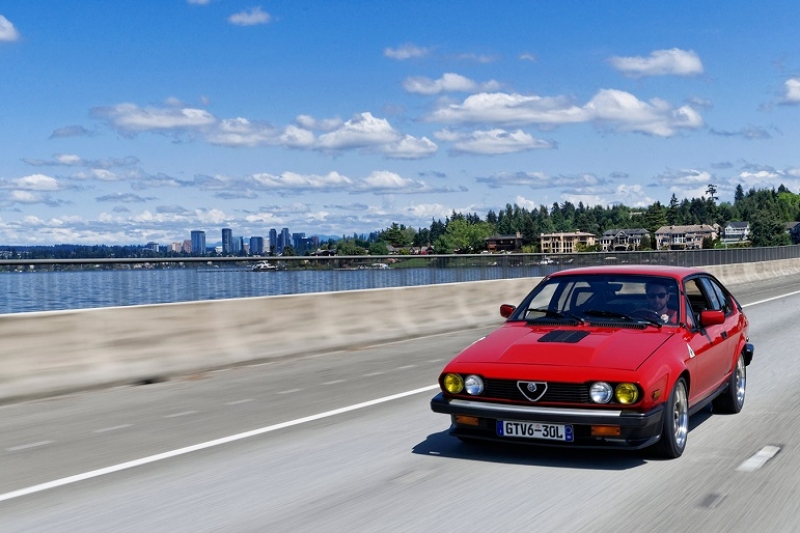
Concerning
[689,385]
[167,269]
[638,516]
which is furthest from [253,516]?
[167,269]

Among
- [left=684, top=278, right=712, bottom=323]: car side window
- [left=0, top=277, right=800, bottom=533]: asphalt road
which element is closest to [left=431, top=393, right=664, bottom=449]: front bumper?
[left=0, top=277, right=800, bottom=533]: asphalt road

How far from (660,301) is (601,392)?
69.7 inches

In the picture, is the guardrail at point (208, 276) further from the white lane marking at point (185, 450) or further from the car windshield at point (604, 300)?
the car windshield at point (604, 300)

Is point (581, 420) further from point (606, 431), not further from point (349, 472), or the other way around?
point (349, 472)

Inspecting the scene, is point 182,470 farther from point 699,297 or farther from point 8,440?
point 699,297

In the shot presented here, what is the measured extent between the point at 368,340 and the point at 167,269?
469 centimetres

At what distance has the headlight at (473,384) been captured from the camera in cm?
712

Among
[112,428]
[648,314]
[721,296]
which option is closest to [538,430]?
[648,314]

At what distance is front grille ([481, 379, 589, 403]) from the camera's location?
679cm

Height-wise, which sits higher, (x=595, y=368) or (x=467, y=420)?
(x=595, y=368)

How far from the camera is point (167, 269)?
1372cm

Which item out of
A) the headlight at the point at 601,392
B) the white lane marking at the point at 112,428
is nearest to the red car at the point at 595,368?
the headlight at the point at 601,392

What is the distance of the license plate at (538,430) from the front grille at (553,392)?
17 cm

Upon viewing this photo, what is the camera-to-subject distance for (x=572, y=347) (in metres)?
7.25
